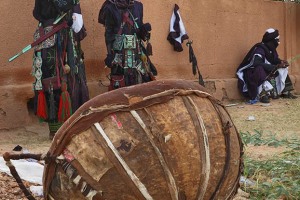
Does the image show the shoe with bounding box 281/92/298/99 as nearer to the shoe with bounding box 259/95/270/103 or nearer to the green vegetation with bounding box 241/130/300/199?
the shoe with bounding box 259/95/270/103

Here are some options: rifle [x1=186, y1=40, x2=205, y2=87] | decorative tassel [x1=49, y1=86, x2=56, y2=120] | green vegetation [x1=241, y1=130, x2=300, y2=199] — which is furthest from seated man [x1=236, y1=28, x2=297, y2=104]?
green vegetation [x1=241, y1=130, x2=300, y2=199]

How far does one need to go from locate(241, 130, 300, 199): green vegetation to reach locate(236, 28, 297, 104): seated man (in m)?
4.84

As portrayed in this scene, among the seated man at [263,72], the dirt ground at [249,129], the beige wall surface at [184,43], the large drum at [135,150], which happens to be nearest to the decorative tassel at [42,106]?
the dirt ground at [249,129]

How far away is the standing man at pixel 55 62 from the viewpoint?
15.8ft

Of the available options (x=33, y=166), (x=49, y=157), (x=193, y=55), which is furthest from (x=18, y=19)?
(x=49, y=157)

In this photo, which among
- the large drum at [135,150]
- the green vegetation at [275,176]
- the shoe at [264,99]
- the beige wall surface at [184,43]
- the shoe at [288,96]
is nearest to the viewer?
the large drum at [135,150]

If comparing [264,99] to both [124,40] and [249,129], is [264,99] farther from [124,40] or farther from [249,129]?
[124,40]

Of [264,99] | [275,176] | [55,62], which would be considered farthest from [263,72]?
[275,176]

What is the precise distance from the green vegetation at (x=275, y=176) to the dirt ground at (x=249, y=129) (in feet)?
1.45

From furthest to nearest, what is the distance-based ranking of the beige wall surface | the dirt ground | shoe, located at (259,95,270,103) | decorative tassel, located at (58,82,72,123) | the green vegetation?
shoe, located at (259,95,270,103) < the beige wall surface < decorative tassel, located at (58,82,72,123) < the dirt ground < the green vegetation

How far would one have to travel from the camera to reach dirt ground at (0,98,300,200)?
4043 mm

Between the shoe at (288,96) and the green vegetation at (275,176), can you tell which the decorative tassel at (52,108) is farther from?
the shoe at (288,96)

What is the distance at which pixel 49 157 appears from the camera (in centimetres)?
176

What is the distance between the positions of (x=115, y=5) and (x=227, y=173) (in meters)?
3.73
